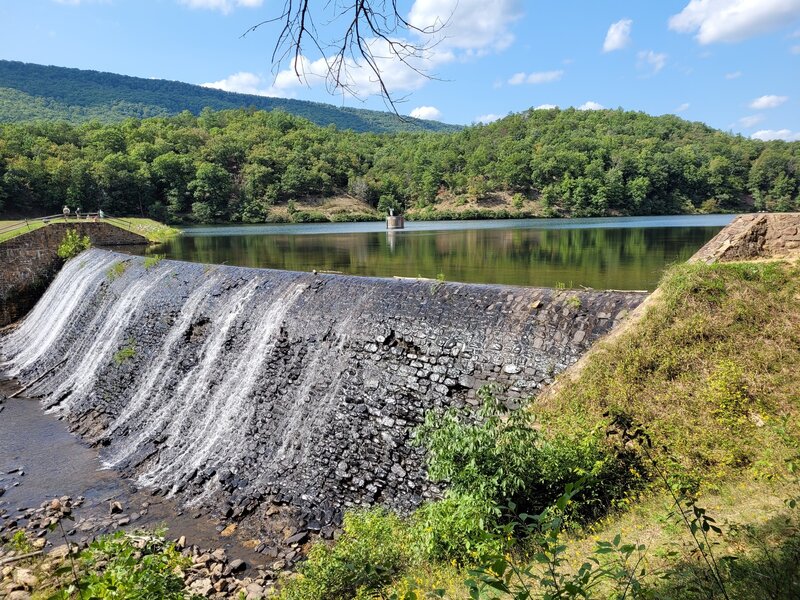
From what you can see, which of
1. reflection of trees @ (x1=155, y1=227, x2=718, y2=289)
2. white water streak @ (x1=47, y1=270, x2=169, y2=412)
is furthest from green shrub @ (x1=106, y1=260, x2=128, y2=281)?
reflection of trees @ (x1=155, y1=227, x2=718, y2=289)

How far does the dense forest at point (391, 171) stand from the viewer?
62.0 metres

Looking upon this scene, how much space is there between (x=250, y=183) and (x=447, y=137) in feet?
191

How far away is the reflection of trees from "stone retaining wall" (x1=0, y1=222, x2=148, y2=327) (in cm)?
487

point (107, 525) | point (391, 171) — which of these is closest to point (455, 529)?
point (107, 525)

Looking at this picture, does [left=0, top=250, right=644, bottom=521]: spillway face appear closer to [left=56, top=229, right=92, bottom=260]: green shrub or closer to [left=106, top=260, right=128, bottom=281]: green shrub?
[left=106, top=260, right=128, bottom=281]: green shrub

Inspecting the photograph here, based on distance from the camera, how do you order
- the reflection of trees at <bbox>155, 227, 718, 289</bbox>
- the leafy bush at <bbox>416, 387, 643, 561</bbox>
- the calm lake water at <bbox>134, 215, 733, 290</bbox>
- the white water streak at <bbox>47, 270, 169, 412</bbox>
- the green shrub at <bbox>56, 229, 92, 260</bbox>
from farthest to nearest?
1. the green shrub at <bbox>56, 229, 92, 260</bbox>
2. the reflection of trees at <bbox>155, 227, 718, 289</bbox>
3. the calm lake water at <bbox>134, 215, 733, 290</bbox>
4. the white water streak at <bbox>47, 270, 169, 412</bbox>
5. the leafy bush at <bbox>416, 387, 643, 561</bbox>

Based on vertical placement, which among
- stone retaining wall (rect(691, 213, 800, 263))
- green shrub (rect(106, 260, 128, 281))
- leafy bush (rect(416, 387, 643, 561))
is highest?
stone retaining wall (rect(691, 213, 800, 263))

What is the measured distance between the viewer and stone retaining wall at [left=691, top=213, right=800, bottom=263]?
7.52 meters

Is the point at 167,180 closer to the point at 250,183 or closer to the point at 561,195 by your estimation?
the point at 250,183

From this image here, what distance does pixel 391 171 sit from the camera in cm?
9794

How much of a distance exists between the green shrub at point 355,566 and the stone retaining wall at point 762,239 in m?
6.14

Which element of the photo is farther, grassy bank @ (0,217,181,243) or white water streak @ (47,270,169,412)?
grassy bank @ (0,217,181,243)

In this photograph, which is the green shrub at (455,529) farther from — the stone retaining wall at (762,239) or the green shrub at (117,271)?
the green shrub at (117,271)

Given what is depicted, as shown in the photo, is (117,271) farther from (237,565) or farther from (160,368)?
(237,565)
